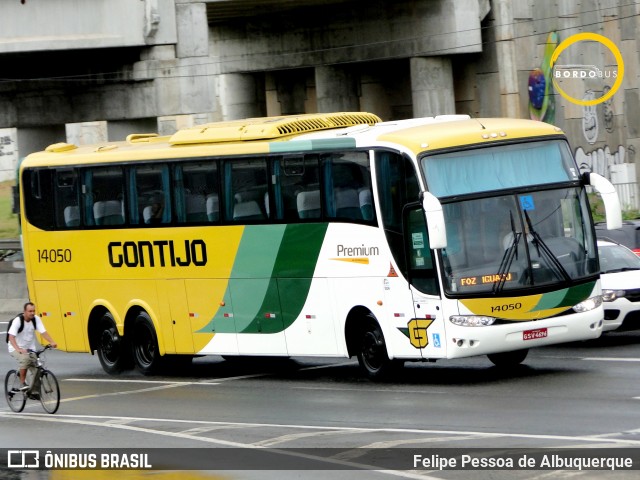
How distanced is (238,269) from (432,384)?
3.61 meters

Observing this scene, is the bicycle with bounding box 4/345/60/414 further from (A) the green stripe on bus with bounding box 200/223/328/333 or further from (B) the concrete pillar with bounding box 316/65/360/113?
(B) the concrete pillar with bounding box 316/65/360/113

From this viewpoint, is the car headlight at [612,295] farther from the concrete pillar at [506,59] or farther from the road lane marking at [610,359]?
the concrete pillar at [506,59]

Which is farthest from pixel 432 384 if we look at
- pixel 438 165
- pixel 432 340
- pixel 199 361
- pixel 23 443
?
pixel 199 361

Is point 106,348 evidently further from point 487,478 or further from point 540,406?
point 487,478

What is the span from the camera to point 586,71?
46.6 meters

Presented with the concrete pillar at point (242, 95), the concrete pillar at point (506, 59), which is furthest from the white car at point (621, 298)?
the concrete pillar at point (242, 95)

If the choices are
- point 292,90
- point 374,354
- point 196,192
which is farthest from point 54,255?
point 292,90

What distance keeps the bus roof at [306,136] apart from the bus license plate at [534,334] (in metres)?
2.46

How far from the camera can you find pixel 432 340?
18.1 meters

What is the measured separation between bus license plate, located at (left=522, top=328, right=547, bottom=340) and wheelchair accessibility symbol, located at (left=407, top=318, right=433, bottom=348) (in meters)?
1.16

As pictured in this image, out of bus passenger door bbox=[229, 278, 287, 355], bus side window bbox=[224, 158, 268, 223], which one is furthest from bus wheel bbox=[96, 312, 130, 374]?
bus side window bbox=[224, 158, 268, 223]

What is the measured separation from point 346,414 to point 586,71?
32.3m

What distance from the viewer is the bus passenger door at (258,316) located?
20.5m

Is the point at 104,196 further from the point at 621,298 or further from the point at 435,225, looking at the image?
the point at 621,298
